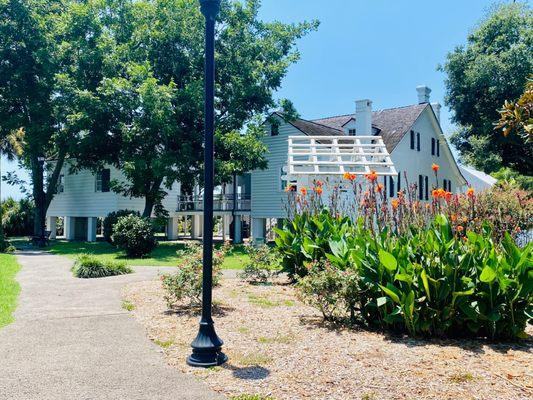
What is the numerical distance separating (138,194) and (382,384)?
20.8 meters

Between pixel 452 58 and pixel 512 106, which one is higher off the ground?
pixel 452 58

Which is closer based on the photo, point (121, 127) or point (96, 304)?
point (96, 304)

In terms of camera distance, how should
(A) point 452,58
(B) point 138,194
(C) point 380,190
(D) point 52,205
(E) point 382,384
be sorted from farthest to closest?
1. (D) point 52,205
2. (A) point 452,58
3. (B) point 138,194
4. (C) point 380,190
5. (E) point 382,384

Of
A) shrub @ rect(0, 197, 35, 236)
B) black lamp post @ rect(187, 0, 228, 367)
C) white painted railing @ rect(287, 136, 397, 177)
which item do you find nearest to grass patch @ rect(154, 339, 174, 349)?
black lamp post @ rect(187, 0, 228, 367)

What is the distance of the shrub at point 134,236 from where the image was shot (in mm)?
17062

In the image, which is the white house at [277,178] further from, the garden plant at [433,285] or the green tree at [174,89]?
the garden plant at [433,285]

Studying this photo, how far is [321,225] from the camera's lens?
918 cm

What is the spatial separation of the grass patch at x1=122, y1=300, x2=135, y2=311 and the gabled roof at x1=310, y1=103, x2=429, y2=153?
1905 centimetres

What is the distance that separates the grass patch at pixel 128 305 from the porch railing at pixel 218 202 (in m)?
18.8

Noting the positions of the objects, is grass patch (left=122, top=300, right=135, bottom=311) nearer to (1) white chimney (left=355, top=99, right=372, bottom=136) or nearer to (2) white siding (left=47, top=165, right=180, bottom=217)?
(1) white chimney (left=355, top=99, right=372, bottom=136)

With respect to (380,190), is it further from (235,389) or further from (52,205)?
(52,205)

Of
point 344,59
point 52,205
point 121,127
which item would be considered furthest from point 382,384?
point 52,205

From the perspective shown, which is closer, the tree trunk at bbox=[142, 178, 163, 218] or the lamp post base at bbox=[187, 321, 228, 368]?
the lamp post base at bbox=[187, 321, 228, 368]

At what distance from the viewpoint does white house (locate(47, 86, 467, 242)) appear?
25438 millimetres
